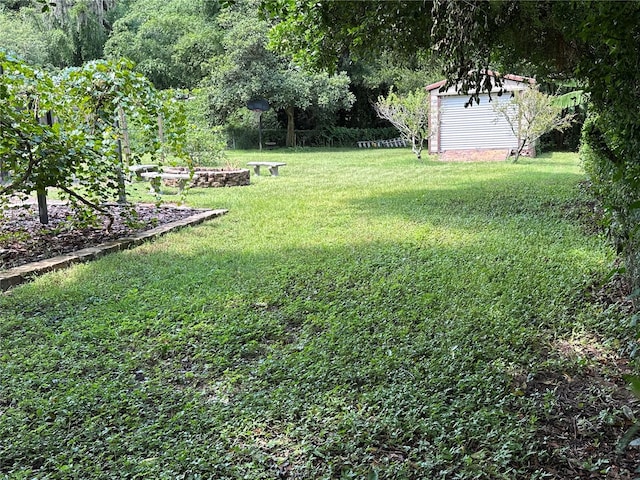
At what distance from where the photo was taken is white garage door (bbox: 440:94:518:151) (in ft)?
67.5

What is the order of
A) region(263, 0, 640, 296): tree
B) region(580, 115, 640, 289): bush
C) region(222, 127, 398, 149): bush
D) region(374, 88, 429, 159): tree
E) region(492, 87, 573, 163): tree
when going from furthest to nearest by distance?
region(222, 127, 398, 149): bush → region(374, 88, 429, 159): tree → region(492, 87, 573, 163): tree → region(580, 115, 640, 289): bush → region(263, 0, 640, 296): tree

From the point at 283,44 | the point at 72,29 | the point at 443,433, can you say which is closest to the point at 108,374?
the point at 443,433

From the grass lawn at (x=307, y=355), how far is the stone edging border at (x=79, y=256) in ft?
0.75

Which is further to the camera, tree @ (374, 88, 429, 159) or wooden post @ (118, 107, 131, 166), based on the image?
tree @ (374, 88, 429, 159)

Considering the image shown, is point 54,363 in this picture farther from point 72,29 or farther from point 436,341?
point 72,29

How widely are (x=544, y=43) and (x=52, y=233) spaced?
230 inches

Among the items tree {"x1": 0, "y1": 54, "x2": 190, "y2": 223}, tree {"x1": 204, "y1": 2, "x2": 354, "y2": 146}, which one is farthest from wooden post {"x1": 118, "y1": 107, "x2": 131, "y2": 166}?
tree {"x1": 204, "y1": 2, "x2": 354, "y2": 146}

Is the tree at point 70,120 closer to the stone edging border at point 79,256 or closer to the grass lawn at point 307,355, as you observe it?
the stone edging border at point 79,256

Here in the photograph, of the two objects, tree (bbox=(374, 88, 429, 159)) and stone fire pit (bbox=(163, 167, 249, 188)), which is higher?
tree (bbox=(374, 88, 429, 159))

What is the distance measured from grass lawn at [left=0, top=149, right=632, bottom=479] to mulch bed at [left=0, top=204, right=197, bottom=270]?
67 cm

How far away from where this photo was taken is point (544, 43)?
541 cm

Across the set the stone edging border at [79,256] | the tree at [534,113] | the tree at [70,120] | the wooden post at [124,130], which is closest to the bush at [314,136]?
the tree at [534,113]

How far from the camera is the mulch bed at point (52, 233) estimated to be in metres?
6.03

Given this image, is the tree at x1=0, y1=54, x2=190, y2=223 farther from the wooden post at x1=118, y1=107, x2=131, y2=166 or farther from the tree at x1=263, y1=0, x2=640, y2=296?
the tree at x1=263, y1=0, x2=640, y2=296
